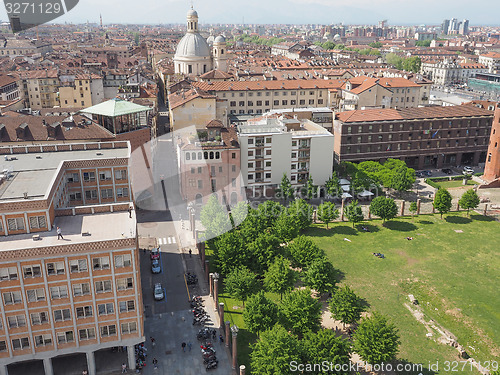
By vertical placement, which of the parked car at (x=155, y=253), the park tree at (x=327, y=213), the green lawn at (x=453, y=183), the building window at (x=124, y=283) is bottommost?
the parked car at (x=155, y=253)

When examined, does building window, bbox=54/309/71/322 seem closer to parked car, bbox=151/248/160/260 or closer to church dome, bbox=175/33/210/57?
parked car, bbox=151/248/160/260

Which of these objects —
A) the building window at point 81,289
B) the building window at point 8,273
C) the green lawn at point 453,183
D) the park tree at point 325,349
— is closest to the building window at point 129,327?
the building window at point 81,289

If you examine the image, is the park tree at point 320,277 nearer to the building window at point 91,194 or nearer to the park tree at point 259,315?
the park tree at point 259,315

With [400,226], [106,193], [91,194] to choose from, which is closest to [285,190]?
[400,226]

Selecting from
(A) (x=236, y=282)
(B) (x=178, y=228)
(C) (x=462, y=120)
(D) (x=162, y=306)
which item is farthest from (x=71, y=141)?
(C) (x=462, y=120)

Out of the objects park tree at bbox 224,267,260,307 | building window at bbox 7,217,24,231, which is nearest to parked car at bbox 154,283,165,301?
park tree at bbox 224,267,260,307

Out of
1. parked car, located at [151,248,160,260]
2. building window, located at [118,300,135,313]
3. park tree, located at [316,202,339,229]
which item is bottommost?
parked car, located at [151,248,160,260]
